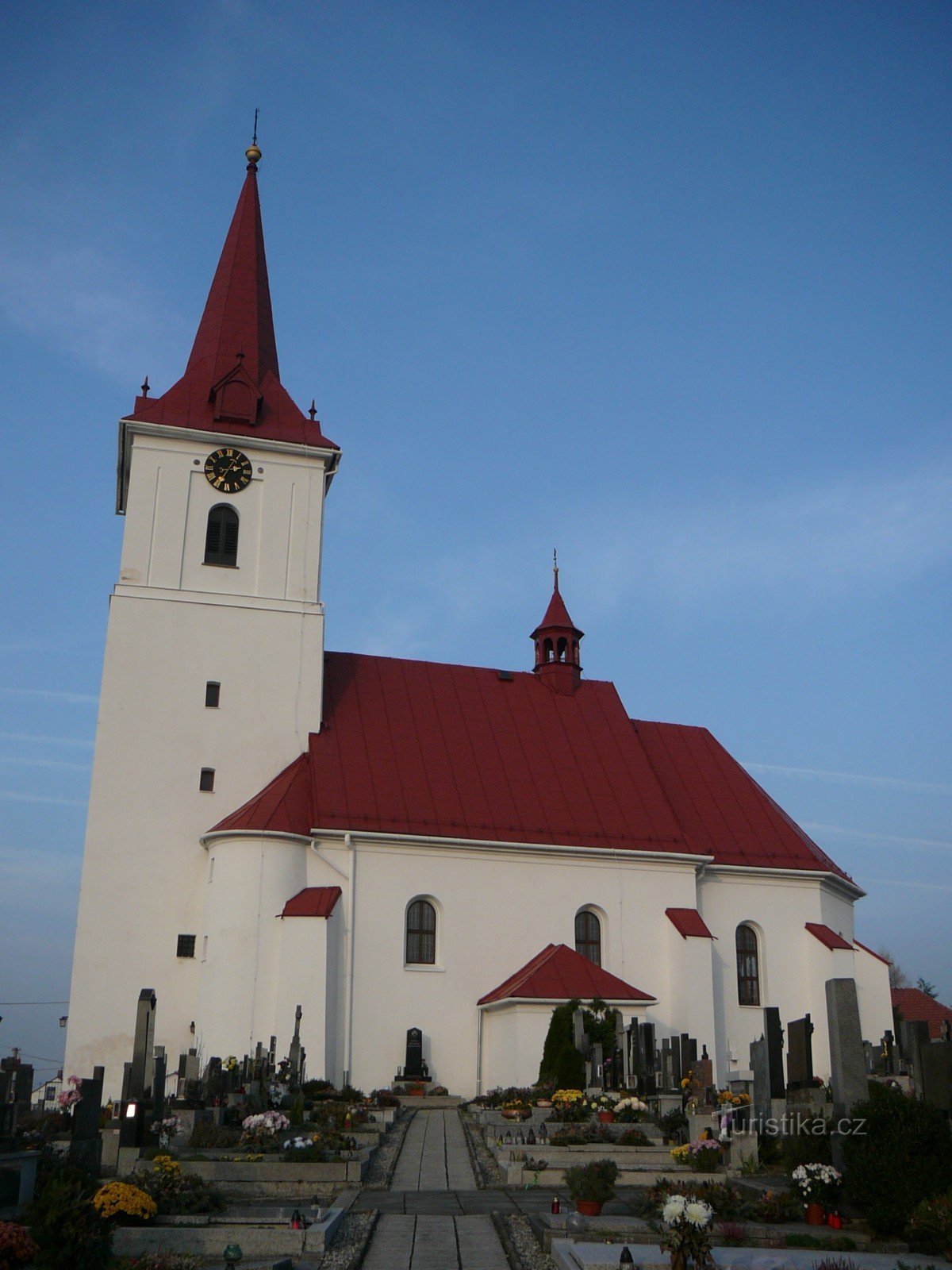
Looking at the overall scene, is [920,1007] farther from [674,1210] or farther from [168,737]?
[674,1210]

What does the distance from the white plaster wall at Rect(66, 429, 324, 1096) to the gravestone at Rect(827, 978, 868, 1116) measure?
16.9 metres

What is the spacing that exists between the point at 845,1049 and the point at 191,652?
19.8 metres

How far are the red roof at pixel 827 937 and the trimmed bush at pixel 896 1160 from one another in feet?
66.4

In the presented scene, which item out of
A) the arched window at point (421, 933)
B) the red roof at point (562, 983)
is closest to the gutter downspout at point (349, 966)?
the arched window at point (421, 933)

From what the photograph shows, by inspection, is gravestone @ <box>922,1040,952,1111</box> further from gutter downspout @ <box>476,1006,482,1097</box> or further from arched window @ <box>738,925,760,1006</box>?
arched window @ <box>738,925,760,1006</box>

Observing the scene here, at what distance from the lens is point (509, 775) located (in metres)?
31.5

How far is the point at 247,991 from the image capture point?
2588 centimetres

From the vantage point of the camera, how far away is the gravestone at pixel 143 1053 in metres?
17.4

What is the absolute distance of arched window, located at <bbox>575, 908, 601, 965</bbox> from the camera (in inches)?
1186

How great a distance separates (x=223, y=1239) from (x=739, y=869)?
77.4ft

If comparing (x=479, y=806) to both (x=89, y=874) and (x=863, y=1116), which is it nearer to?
(x=89, y=874)

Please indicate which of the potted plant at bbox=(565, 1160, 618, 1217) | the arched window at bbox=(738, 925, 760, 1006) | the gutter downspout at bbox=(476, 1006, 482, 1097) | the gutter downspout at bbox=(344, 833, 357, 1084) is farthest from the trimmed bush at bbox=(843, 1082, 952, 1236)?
the arched window at bbox=(738, 925, 760, 1006)

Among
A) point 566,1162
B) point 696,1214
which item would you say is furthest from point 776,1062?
point 696,1214

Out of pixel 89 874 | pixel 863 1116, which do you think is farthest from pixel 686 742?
pixel 863 1116
